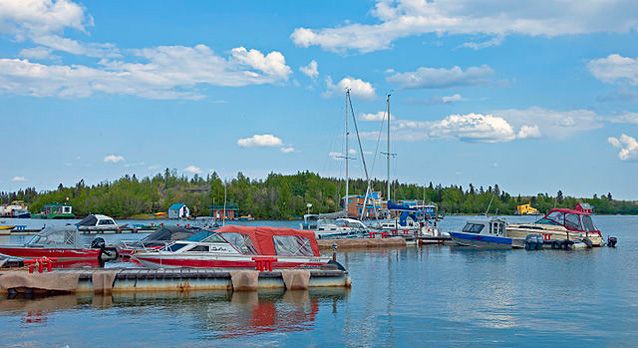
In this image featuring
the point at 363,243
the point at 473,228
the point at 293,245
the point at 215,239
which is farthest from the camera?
the point at 473,228

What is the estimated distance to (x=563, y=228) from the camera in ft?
226

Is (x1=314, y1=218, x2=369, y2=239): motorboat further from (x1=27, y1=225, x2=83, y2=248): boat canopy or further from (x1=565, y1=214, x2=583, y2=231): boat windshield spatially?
(x1=27, y1=225, x2=83, y2=248): boat canopy

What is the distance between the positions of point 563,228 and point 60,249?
161 ft

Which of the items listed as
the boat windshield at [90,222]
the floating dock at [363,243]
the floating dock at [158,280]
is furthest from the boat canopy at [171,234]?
the boat windshield at [90,222]

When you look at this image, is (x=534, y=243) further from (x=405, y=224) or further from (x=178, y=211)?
(x=178, y=211)

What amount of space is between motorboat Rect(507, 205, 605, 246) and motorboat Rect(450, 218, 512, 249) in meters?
2.03

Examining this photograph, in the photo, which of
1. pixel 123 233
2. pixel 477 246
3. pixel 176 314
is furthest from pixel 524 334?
pixel 123 233

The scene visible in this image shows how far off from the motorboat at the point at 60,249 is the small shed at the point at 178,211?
133082 mm

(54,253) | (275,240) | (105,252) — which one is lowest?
(105,252)

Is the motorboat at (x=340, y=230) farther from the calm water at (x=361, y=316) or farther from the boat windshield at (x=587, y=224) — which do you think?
the calm water at (x=361, y=316)

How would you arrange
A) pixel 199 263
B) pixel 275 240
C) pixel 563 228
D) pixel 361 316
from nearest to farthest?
pixel 361 316
pixel 199 263
pixel 275 240
pixel 563 228

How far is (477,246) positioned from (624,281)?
25767mm

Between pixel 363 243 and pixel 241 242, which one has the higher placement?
pixel 241 242

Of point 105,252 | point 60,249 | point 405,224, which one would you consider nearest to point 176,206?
point 405,224
